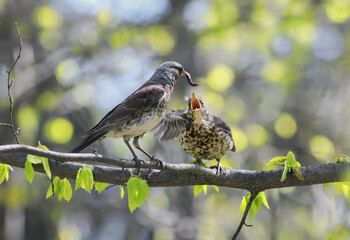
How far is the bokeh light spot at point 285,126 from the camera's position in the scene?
9133 mm

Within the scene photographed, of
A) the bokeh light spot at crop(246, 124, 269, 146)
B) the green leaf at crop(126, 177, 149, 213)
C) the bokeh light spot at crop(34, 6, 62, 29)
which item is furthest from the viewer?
the bokeh light spot at crop(34, 6, 62, 29)

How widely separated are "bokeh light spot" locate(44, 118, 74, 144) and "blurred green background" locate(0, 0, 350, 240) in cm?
2

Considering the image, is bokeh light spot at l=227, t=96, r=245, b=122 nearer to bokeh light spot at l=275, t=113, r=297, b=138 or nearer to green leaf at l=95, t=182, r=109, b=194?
bokeh light spot at l=275, t=113, r=297, b=138

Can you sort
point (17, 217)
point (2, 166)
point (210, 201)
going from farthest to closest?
1. point (210, 201)
2. point (17, 217)
3. point (2, 166)

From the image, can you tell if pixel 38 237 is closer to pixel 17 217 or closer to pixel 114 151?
pixel 17 217

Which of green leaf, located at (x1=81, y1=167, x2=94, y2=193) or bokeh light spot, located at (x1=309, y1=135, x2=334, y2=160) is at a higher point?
green leaf, located at (x1=81, y1=167, x2=94, y2=193)

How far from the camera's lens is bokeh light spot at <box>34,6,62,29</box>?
8891mm

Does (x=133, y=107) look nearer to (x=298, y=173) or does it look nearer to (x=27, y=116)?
(x=298, y=173)

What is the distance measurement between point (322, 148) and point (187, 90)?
8.25 feet

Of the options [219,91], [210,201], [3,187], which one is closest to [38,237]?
[3,187]

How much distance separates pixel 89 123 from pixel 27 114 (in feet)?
3.86

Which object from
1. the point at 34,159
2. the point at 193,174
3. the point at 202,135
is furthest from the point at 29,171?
the point at 202,135

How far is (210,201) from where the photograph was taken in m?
9.20

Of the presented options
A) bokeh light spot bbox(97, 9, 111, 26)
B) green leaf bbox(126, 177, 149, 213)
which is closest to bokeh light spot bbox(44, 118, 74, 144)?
bokeh light spot bbox(97, 9, 111, 26)
